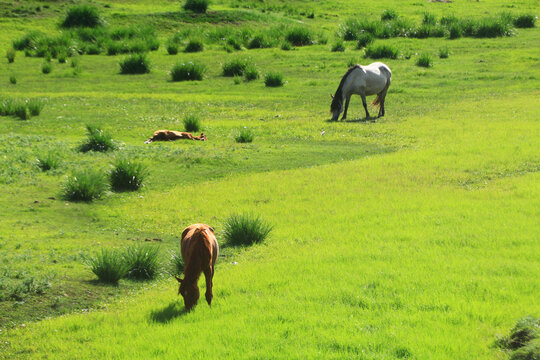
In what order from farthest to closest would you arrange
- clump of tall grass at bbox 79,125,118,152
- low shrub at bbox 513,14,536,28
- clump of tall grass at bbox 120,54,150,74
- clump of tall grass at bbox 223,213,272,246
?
low shrub at bbox 513,14,536,28
clump of tall grass at bbox 120,54,150,74
clump of tall grass at bbox 79,125,118,152
clump of tall grass at bbox 223,213,272,246

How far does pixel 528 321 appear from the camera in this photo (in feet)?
20.0

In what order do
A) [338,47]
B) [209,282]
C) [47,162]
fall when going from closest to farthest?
[209,282]
[47,162]
[338,47]

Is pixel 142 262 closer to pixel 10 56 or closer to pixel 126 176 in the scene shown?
pixel 126 176

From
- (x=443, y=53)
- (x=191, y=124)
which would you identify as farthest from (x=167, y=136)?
(x=443, y=53)

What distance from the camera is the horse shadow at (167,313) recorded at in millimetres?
7062

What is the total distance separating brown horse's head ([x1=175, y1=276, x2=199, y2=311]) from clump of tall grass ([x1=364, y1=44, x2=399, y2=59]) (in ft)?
93.1

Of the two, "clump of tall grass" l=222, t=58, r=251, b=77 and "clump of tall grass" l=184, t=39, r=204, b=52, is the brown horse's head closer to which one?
"clump of tall grass" l=222, t=58, r=251, b=77

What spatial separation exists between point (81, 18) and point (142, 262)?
35.7 m

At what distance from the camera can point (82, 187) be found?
41.9ft

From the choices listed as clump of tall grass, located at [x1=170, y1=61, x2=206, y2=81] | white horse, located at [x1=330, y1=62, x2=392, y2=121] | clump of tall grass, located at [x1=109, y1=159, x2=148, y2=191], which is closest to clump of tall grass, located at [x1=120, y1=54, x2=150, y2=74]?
clump of tall grass, located at [x1=170, y1=61, x2=206, y2=81]

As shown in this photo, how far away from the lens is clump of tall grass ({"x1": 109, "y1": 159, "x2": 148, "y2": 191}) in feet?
45.1

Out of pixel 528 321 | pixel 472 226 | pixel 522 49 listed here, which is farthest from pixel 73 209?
pixel 522 49

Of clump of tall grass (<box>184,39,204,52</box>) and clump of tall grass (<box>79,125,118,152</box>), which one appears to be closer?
clump of tall grass (<box>79,125,118,152</box>)

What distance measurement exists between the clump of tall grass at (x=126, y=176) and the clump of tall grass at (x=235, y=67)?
17959 mm
